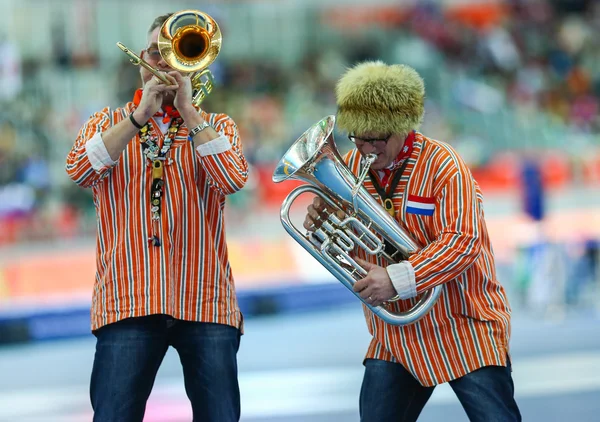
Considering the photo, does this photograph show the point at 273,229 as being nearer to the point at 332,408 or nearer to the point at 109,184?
the point at 332,408

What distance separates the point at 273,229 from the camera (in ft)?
41.5

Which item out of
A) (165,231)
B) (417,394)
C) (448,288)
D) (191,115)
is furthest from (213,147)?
(417,394)

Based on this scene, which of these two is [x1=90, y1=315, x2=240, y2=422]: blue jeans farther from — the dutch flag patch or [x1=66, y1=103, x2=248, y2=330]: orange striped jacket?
the dutch flag patch

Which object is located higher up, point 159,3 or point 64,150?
point 159,3

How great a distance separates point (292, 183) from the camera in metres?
15.4

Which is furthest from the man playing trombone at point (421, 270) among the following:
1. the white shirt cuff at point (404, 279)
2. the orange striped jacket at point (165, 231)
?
A: the orange striped jacket at point (165, 231)

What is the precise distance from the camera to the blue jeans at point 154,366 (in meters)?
3.12

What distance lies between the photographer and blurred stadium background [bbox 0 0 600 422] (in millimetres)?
7051

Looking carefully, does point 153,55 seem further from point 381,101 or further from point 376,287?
point 376,287

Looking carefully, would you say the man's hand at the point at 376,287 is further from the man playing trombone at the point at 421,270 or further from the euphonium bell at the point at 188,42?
the euphonium bell at the point at 188,42

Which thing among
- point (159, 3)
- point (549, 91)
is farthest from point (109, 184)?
point (549, 91)

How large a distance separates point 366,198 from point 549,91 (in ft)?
57.7

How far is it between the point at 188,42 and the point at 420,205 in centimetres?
100

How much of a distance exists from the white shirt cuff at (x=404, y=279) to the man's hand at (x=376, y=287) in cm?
2
